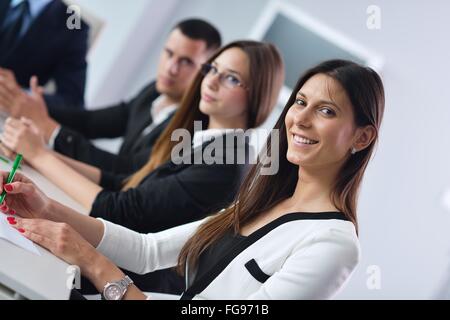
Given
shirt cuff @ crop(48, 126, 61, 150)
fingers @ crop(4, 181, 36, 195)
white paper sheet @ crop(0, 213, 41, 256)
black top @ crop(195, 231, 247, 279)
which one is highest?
black top @ crop(195, 231, 247, 279)

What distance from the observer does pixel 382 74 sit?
7.84 ft

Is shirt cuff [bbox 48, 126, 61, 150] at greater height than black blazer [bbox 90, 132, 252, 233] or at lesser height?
lesser

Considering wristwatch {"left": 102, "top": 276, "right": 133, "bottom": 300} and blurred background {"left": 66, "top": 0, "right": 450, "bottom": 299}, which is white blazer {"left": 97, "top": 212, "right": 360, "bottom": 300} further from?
blurred background {"left": 66, "top": 0, "right": 450, "bottom": 299}

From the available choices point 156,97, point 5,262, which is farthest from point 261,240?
point 156,97

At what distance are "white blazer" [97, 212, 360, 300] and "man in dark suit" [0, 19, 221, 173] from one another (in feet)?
1.94

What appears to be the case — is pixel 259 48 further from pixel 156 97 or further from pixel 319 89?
pixel 156 97

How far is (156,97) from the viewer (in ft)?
5.90

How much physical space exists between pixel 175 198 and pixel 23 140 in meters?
0.35

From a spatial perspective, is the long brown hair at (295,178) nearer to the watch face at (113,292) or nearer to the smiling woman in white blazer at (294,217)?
the smiling woman in white blazer at (294,217)

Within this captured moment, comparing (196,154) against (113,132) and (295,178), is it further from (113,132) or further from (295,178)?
(113,132)

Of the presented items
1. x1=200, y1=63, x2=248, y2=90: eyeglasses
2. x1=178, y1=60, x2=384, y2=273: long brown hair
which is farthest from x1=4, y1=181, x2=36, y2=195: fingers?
x1=200, y1=63, x2=248, y2=90: eyeglasses

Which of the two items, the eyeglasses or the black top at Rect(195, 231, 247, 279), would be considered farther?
the eyeglasses

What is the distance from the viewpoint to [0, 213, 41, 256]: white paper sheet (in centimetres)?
76

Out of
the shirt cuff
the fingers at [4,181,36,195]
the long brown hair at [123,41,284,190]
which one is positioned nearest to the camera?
the fingers at [4,181,36,195]
